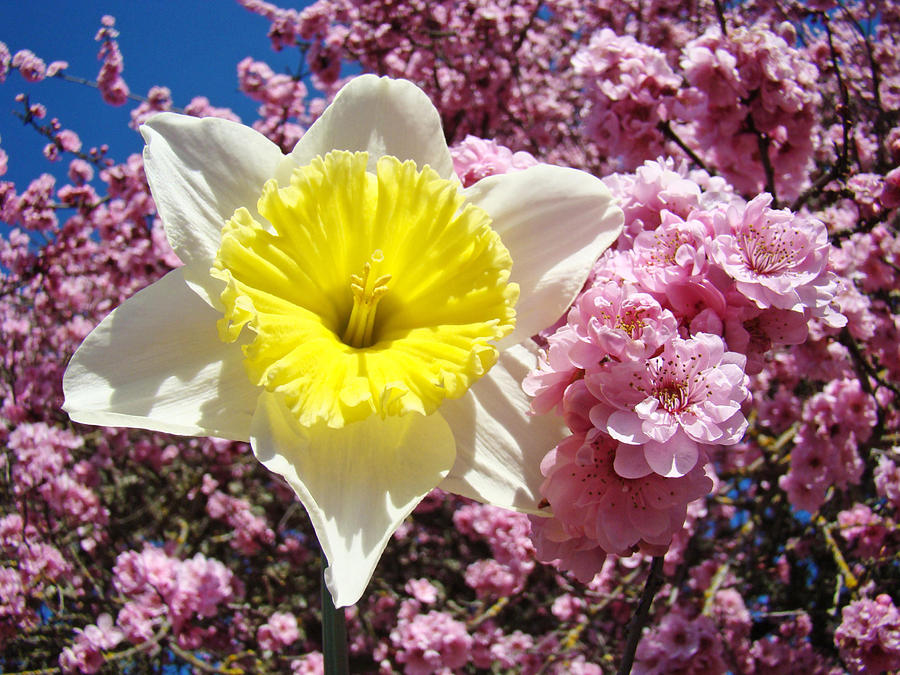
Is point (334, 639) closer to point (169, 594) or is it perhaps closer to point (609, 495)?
point (609, 495)

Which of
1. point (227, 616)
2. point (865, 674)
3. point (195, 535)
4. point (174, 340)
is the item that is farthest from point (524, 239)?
point (195, 535)

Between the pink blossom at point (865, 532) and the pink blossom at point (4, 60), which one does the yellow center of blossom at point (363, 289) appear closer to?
the pink blossom at point (865, 532)

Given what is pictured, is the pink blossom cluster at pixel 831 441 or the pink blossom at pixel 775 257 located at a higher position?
Answer: the pink blossom cluster at pixel 831 441

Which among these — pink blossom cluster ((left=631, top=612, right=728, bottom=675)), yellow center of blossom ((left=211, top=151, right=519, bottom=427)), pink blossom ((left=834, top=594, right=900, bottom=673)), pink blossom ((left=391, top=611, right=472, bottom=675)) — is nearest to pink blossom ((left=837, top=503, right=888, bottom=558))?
pink blossom ((left=834, top=594, right=900, bottom=673))

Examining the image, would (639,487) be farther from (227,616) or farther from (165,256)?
(165,256)

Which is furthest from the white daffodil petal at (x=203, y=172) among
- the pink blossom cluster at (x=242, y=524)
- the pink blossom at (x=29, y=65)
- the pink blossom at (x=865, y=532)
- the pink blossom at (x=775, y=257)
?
the pink blossom at (x=29, y=65)

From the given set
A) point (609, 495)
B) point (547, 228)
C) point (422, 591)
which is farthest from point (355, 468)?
point (422, 591)

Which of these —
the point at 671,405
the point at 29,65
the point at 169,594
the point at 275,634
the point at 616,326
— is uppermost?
the point at 29,65
